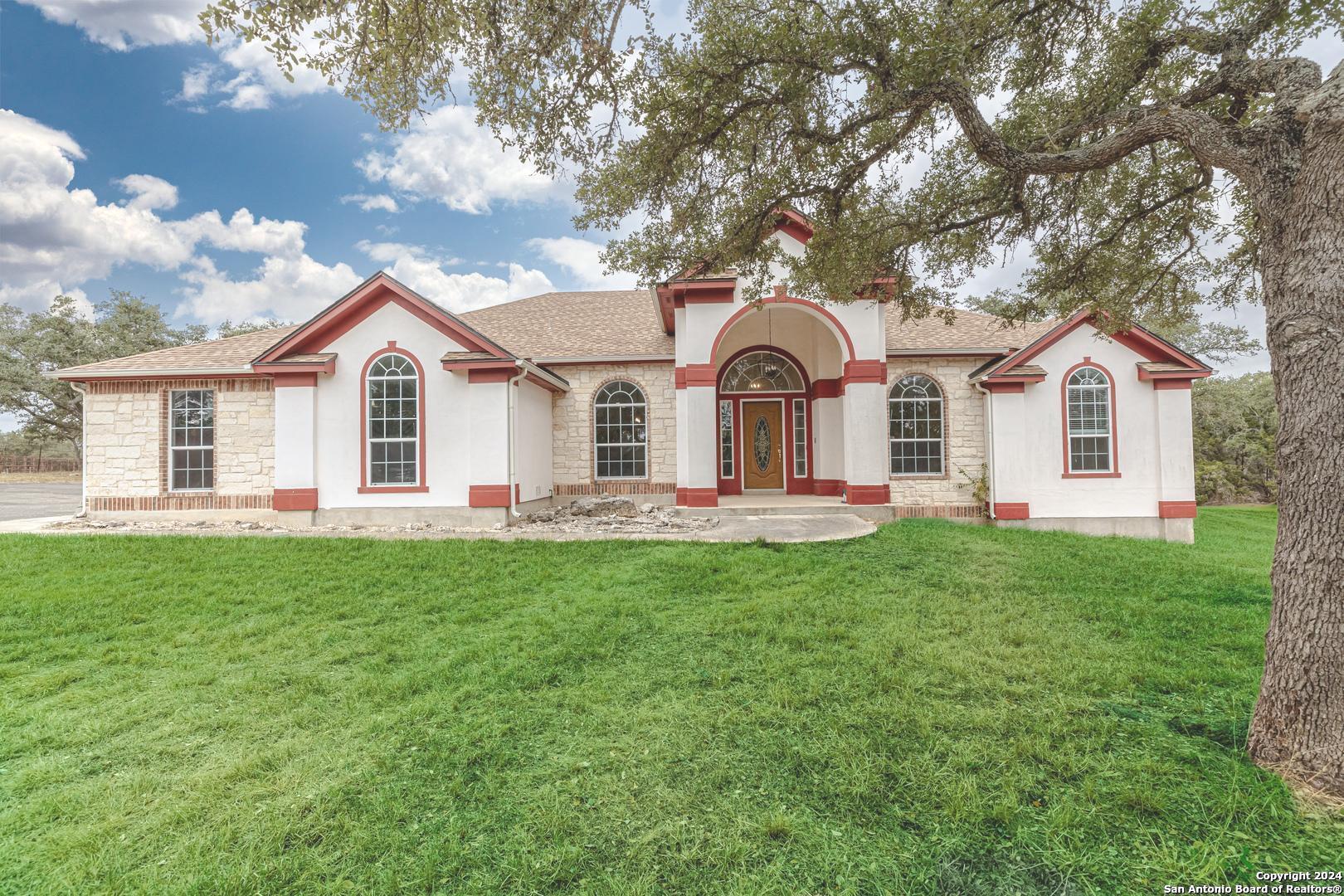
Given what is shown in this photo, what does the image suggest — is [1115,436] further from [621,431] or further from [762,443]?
[621,431]

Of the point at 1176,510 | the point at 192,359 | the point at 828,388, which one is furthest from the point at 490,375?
the point at 1176,510

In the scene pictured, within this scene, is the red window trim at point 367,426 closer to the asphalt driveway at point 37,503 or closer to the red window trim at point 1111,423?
the asphalt driveway at point 37,503

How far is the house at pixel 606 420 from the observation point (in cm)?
1115

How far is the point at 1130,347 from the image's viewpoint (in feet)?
38.3

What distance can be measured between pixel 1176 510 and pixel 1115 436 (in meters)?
1.96

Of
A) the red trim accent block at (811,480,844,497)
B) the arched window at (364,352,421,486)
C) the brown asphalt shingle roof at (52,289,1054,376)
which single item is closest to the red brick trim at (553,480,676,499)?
the brown asphalt shingle roof at (52,289,1054,376)

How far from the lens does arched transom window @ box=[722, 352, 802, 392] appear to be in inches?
586

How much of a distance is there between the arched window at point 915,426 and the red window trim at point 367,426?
407 inches

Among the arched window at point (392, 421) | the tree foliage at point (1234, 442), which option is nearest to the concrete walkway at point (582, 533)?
the arched window at point (392, 421)

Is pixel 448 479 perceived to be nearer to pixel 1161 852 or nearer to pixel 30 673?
pixel 30 673

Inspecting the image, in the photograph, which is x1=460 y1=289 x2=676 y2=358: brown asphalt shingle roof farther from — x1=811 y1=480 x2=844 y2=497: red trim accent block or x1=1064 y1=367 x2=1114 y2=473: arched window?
x1=1064 y1=367 x2=1114 y2=473: arched window

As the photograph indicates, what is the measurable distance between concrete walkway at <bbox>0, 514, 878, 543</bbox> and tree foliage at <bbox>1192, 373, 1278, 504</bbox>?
2036 centimetres

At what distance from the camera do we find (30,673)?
15.2ft

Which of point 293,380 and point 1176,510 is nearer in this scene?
point 293,380
